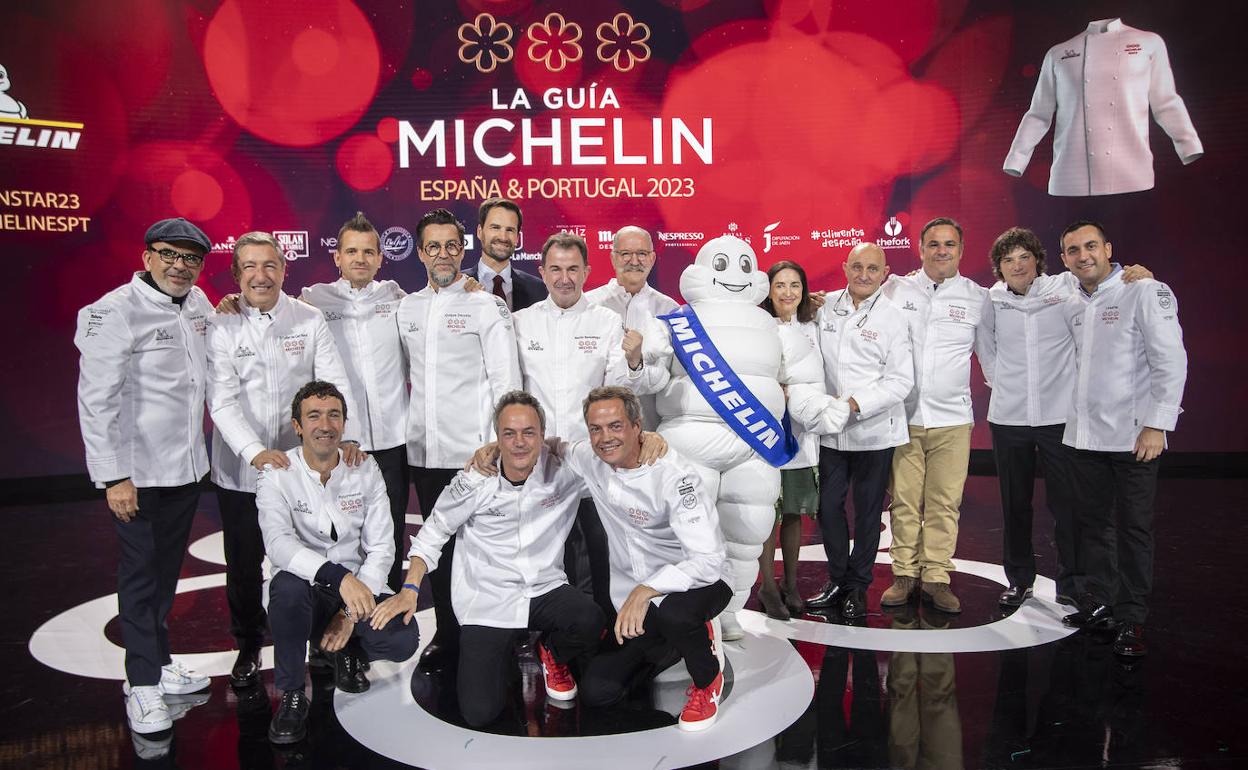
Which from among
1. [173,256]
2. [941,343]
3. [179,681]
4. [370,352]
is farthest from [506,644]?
[941,343]

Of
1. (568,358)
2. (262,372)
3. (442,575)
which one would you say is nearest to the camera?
(262,372)

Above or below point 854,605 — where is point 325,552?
above

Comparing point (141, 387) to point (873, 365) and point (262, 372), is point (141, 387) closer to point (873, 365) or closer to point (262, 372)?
point (262, 372)

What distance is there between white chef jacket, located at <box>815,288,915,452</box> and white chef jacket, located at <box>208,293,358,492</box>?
2142 millimetres

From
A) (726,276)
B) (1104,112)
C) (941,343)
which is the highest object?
(1104,112)

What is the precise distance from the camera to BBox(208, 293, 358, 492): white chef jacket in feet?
11.1

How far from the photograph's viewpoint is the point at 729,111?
7289mm

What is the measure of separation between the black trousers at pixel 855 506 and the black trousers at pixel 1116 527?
81cm

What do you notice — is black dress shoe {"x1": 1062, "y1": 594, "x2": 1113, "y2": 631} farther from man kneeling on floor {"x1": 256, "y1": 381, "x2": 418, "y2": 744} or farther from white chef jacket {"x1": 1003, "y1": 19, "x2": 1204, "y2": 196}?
white chef jacket {"x1": 1003, "y1": 19, "x2": 1204, "y2": 196}

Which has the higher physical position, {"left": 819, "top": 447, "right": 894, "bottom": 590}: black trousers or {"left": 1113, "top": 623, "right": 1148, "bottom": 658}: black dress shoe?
{"left": 819, "top": 447, "right": 894, "bottom": 590}: black trousers

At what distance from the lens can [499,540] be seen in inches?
126

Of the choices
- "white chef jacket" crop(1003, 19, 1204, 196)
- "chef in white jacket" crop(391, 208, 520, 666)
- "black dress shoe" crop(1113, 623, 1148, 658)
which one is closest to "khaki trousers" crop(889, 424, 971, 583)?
"black dress shoe" crop(1113, 623, 1148, 658)

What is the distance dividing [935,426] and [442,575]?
229 centimetres

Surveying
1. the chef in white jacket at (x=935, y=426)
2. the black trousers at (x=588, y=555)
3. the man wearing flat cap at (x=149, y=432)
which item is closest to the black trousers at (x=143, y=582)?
the man wearing flat cap at (x=149, y=432)
